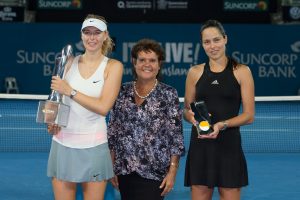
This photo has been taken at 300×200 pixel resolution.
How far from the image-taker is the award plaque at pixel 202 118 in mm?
4277

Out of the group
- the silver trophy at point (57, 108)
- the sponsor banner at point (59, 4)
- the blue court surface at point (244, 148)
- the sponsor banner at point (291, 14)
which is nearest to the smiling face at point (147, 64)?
the silver trophy at point (57, 108)

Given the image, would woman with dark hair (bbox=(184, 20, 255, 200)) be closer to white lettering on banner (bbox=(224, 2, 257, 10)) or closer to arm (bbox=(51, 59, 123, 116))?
arm (bbox=(51, 59, 123, 116))

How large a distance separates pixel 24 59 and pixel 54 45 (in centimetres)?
68

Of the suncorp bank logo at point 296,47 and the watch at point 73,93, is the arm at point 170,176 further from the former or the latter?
the suncorp bank logo at point 296,47

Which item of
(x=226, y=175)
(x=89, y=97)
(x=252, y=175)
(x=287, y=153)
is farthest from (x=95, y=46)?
(x=287, y=153)

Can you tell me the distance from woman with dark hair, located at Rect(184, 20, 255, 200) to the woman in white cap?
600mm

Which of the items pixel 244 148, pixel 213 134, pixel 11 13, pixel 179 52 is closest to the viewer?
pixel 213 134

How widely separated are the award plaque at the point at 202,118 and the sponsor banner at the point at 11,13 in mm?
11764

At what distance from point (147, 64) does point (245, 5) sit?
11.9 m

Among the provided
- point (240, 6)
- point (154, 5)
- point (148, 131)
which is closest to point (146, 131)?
point (148, 131)

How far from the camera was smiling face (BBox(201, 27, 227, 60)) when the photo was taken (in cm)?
438

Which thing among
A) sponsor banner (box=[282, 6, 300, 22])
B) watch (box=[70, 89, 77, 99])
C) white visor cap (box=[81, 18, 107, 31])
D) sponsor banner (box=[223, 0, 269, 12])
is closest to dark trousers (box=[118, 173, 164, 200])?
watch (box=[70, 89, 77, 99])

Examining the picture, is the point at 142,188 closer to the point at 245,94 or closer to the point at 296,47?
the point at 245,94

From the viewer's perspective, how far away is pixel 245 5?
15773 mm
